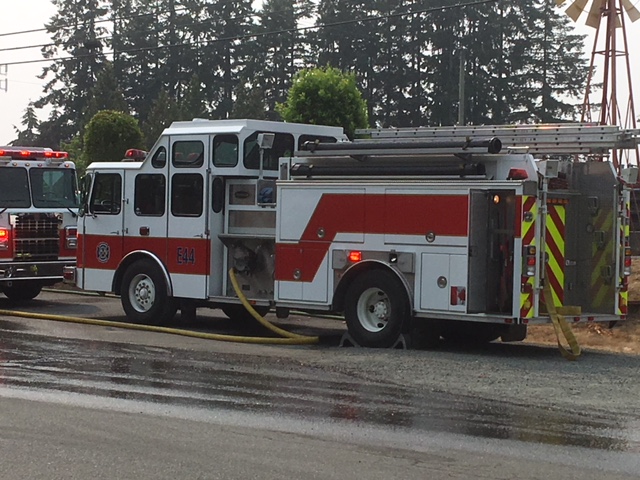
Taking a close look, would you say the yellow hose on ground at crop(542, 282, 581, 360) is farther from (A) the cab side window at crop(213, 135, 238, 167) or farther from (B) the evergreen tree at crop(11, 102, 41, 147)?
(B) the evergreen tree at crop(11, 102, 41, 147)

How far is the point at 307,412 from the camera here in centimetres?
934

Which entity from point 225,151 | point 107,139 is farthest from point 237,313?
point 107,139

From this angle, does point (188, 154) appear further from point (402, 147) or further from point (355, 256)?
point (402, 147)

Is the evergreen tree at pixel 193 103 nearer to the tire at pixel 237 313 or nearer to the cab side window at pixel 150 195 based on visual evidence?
the tire at pixel 237 313

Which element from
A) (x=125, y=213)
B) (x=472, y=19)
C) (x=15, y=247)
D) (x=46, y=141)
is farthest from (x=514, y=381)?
(x=46, y=141)

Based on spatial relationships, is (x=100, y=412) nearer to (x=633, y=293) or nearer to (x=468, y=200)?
(x=468, y=200)

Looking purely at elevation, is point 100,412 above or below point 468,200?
below

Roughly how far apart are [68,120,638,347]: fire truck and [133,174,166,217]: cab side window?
12cm

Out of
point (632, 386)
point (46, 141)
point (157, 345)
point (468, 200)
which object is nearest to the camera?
point (632, 386)

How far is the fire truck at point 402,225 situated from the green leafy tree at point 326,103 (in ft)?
39.5

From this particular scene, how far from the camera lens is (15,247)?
1908 cm

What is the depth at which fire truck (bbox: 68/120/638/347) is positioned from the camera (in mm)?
13234

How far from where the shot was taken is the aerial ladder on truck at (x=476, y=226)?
43.1 feet

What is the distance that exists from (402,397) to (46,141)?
80658 millimetres
